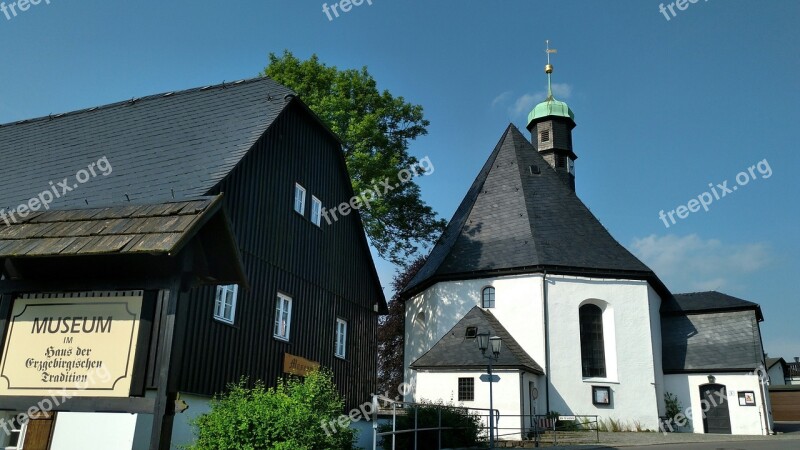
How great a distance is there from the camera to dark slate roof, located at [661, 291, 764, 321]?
974 inches

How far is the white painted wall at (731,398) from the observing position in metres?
22.3

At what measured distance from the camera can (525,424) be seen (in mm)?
19422

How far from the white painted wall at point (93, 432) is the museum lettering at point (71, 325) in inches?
137

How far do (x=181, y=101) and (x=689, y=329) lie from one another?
2114cm

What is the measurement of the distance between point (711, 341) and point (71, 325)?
79.6ft

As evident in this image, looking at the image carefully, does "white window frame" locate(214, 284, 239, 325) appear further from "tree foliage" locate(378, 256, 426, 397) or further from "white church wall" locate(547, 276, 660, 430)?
"tree foliage" locate(378, 256, 426, 397)

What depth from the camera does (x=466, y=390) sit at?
1970 centimetres

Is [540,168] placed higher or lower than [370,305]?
higher

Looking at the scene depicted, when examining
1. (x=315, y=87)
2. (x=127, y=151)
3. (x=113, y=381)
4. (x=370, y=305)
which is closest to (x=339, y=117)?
(x=315, y=87)

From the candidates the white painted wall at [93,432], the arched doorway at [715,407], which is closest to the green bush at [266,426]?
the white painted wall at [93,432]

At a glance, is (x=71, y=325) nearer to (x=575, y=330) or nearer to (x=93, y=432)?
(x=93, y=432)

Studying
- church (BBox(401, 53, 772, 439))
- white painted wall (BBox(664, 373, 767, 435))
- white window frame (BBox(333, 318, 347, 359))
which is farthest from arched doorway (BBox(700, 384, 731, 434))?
white window frame (BBox(333, 318, 347, 359))

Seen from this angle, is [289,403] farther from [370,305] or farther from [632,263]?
[632,263]

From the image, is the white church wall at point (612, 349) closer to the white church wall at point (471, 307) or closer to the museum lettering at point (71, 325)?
the white church wall at point (471, 307)
